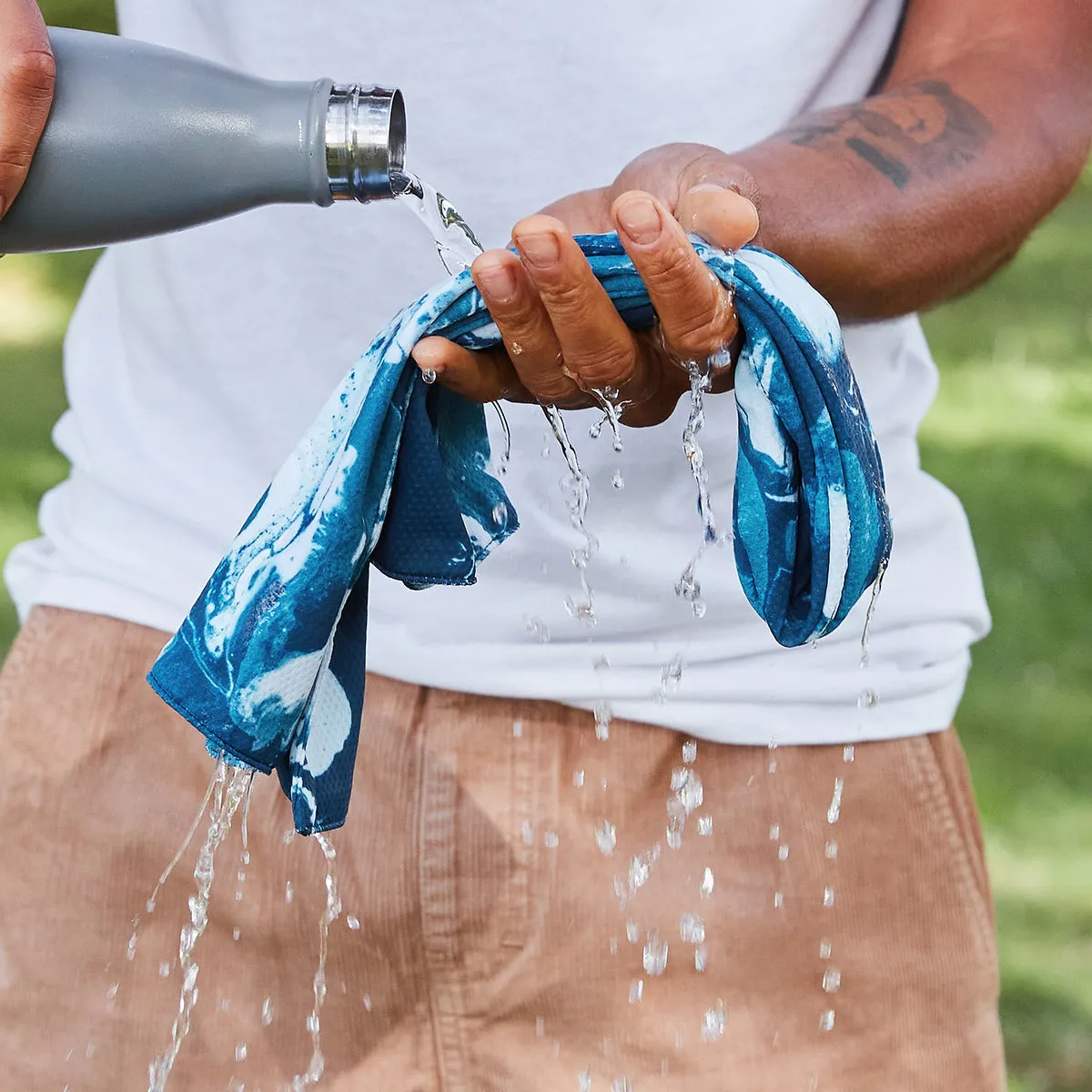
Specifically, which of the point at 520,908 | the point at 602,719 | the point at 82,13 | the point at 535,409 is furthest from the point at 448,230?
the point at 82,13

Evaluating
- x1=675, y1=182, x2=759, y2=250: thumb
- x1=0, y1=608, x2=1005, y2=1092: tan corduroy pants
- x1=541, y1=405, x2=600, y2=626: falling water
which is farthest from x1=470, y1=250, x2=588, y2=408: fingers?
x1=0, y1=608, x2=1005, y2=1092: tan corduroy pants

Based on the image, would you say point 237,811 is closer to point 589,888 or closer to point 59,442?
point 589,888

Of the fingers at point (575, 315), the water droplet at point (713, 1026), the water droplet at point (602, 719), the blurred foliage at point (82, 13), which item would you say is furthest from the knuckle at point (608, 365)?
the blurred foliage at point (82, 13)

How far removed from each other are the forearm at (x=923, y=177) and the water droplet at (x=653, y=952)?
1.67 feet

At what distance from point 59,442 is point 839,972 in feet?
2.73

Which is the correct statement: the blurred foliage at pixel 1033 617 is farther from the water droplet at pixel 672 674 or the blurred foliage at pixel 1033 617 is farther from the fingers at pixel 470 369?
the fingers at pixel 470 369

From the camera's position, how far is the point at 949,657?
1.18m

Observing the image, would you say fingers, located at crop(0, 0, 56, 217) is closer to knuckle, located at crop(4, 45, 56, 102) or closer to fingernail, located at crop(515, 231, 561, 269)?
knuckle, located at crop(4, 45, 56, 102)

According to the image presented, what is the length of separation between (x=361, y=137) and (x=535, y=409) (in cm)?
36

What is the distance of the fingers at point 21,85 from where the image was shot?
790 mm

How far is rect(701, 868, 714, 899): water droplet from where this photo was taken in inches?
44.9

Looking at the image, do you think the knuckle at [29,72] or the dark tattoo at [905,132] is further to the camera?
the dark tattoo at [905,132]

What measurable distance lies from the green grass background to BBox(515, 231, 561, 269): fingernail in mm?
1495

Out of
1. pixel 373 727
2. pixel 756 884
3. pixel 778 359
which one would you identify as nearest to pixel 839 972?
pixel 756 884
